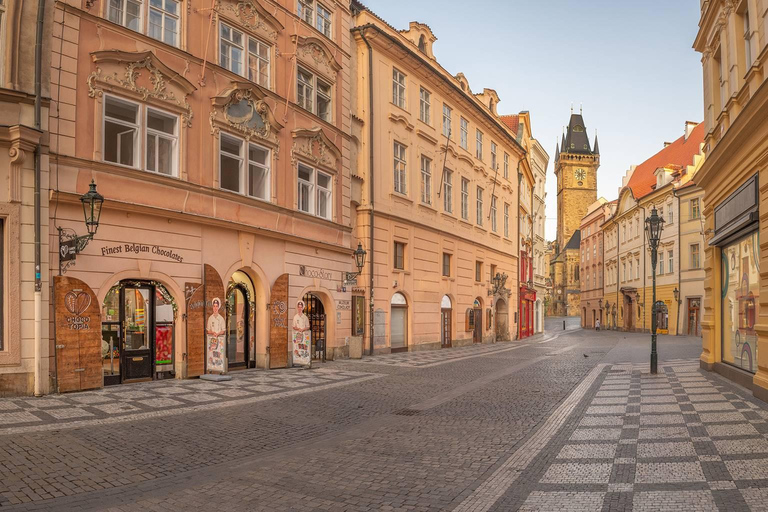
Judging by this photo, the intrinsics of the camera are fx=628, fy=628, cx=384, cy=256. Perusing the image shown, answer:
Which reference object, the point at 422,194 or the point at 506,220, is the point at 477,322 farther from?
the point at 422,194

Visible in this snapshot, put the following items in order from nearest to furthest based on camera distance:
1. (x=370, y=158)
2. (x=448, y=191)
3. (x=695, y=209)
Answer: (x=370, y=158)
(x=448, y=191)
(x=695, y=209)

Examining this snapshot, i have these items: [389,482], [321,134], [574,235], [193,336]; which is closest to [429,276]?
[321,134]

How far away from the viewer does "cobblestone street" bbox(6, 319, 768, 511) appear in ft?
19.7

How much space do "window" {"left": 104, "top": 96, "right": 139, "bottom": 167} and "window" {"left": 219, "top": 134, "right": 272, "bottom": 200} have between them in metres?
2.68

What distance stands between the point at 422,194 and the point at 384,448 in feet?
70.1

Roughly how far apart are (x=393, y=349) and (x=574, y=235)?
86259mm

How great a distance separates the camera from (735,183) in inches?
547

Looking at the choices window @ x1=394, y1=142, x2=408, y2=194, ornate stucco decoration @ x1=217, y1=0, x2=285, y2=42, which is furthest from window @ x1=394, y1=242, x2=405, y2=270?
ornate stucco decoration @ x1=217, y1=0, x2=285, y2=42

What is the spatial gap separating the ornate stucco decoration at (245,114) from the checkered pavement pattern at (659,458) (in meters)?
11.3

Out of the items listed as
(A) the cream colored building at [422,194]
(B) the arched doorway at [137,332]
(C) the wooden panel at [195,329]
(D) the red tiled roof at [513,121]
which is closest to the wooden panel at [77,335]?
(B) the arched doorway at [137,332]

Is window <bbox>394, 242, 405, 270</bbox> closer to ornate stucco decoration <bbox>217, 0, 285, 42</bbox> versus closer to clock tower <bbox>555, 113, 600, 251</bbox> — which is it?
ornate stucco decoration <bbox>217, 0, 285, 42</bbox>

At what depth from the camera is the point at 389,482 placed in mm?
6566

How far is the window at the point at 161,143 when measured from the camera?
1475 centimetres

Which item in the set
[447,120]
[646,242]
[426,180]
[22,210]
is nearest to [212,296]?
[22,210]
